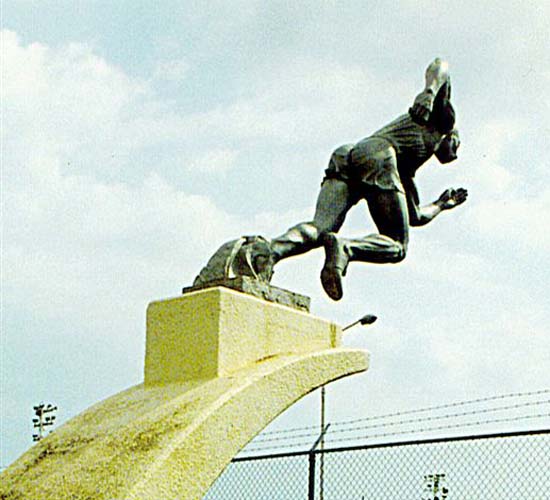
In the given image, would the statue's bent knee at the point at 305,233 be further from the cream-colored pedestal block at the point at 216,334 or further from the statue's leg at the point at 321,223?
the cream-colored pedestal block at the point at 216,334

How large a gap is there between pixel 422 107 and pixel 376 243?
1150mm

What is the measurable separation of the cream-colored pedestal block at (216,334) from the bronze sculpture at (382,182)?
65 centimetres

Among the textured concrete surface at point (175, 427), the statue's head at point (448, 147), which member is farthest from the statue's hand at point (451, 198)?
the textured concrete surface at point (175, 427)

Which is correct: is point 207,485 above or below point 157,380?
below

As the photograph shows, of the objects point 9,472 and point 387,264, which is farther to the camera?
point 387,264

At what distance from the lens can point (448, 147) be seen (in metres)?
7.50

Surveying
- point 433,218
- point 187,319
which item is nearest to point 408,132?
point 433,218

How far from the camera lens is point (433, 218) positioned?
25.7ft

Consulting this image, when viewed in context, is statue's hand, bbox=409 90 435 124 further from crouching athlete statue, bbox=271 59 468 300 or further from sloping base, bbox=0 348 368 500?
sloping base, bbox=0 348 368 500

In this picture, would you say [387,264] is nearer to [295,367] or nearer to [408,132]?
[408,132]

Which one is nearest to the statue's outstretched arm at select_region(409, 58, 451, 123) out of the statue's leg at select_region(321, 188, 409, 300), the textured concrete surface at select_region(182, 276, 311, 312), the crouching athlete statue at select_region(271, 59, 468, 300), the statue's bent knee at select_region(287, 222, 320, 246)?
the crouching athlete statue at select_region(271, 59, 468, 300)

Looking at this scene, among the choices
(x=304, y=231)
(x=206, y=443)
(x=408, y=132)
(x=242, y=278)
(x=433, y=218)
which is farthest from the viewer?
(x=433, y=218)

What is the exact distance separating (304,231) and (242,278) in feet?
2.95

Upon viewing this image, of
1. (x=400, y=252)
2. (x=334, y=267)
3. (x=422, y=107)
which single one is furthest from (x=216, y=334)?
(x=422, y=107)
